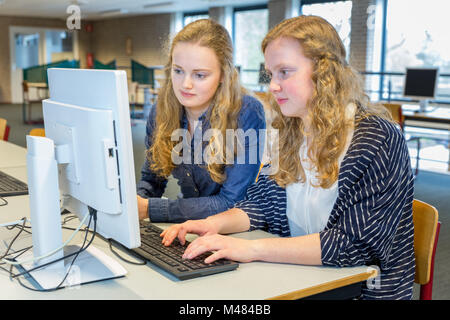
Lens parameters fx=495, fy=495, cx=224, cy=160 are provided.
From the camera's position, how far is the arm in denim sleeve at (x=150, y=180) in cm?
181

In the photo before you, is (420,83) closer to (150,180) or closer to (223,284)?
(150,180)

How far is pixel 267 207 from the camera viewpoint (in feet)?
4.74

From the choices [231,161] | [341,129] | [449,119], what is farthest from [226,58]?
[449,119]

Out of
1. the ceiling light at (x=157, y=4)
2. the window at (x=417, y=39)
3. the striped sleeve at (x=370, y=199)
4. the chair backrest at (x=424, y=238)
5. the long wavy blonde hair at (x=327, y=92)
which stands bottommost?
the chair backrest at (x=424, y=238)

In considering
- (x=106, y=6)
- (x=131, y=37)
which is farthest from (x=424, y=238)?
(x=131, y=37)

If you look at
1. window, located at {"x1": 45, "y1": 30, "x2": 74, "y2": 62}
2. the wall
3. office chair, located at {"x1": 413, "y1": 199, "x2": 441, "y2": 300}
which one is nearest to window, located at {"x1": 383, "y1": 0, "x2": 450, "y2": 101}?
the wall

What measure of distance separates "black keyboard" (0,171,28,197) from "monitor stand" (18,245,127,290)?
27.9 inches

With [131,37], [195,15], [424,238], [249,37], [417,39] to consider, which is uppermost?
[195,15]

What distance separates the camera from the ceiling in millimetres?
11094

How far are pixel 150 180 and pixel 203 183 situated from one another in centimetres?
22

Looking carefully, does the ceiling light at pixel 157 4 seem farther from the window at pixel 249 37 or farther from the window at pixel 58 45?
the window at pixel 58 45

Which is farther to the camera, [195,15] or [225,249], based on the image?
[195,15]

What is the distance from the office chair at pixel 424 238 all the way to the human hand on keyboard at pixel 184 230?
0.55 meters

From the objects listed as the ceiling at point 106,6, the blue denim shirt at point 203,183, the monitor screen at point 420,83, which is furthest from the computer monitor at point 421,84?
the ceiling at point 106,6
